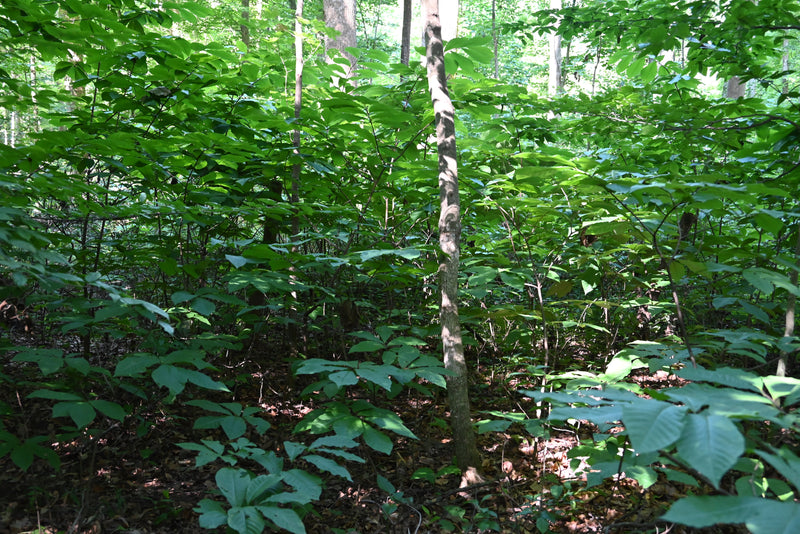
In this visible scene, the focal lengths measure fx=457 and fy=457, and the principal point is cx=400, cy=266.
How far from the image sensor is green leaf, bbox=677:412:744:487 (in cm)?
83

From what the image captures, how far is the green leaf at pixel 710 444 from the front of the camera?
2.72 feet

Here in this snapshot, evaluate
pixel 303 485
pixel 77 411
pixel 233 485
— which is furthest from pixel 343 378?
pixel 77 411

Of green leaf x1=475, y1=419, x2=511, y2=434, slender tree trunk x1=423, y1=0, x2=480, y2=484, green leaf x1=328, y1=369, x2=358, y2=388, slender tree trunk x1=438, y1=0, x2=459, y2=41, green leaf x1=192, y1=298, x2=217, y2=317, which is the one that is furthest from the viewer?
slender tree trunk x1=438, y1=0, x2=459, y2=41

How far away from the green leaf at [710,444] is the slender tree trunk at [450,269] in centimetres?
167

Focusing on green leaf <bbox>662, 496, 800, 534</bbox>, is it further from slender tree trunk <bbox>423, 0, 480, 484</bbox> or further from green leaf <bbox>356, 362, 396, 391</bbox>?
slender tree trunk <bbox>423, 0, 480, 484</bbox>

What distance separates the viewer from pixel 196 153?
3.18 m

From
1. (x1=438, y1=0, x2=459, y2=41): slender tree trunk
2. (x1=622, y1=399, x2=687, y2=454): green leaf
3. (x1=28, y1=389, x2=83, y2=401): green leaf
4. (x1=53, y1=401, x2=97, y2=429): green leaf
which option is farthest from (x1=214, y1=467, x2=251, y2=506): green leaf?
(x1=438, y1=0, x2=459, y2=41): slender tree trunk

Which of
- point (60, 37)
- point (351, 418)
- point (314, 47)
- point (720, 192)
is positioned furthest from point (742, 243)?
point (60, 37)

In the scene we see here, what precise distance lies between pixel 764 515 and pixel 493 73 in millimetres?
18994

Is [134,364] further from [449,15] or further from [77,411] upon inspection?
[449,15]

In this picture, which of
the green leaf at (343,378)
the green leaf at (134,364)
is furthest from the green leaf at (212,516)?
the green leaf at (134,364)

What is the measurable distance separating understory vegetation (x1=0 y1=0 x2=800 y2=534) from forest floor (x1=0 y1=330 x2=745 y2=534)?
0.02 metres

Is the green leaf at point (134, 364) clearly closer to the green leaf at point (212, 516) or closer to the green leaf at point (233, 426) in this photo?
the green leaf at point (233, 426)

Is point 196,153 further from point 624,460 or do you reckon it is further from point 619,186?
point 624,460
